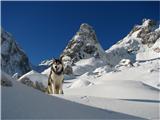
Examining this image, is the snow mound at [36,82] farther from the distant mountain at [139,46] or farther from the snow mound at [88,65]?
the distant mountain at [139,46]

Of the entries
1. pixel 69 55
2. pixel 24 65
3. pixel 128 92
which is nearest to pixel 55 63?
pixel 128 92

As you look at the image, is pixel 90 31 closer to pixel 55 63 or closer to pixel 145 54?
pixel 145 54

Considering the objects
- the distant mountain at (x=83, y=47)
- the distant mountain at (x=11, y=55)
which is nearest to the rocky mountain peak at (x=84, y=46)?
the distant mountain at (x=83, y=47)

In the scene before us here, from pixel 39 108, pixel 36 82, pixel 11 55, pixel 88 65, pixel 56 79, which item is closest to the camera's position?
pixel 39 108

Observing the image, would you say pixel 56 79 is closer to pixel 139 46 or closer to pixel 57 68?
pixel 57 68

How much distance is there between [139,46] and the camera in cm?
15712

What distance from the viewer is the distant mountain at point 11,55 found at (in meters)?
153

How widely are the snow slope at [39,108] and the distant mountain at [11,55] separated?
5638 inches

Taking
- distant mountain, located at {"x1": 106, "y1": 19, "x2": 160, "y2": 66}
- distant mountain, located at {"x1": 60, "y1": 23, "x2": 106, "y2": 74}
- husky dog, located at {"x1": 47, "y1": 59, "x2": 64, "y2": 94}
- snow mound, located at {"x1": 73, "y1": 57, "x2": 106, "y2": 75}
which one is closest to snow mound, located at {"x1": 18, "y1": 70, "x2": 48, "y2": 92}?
husky dog, located at {"x1": 47, "y1": 59, "x2": 64, "y2": 94}

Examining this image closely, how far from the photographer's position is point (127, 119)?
9258mm

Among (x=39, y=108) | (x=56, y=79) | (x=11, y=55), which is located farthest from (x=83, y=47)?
(x=39, y=108)

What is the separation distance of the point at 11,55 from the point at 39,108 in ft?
497

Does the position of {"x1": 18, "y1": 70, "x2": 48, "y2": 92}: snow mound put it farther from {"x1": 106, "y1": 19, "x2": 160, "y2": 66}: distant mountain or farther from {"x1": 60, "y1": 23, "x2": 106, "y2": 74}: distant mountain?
{"x1": 106, "y1": 19, "x2": 160, "y2": 66}: distant mountain

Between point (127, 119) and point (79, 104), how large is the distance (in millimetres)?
1428
